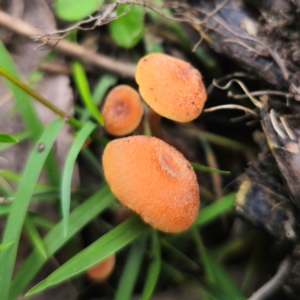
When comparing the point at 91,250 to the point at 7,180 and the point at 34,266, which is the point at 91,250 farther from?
the point at 7,180

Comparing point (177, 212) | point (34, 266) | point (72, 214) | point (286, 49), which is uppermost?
point (286, 49)

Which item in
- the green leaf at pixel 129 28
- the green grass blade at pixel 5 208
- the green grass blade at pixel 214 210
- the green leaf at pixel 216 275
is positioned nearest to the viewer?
the green grass blade at pixel 5 208

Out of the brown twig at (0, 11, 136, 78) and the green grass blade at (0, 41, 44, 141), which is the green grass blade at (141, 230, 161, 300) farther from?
the brown twig at (0, 11, 136, 78)

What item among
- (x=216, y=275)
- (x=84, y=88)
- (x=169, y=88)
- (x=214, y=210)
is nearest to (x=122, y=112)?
(x=84, y=88)

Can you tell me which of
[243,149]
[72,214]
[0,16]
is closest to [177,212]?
[72,214]

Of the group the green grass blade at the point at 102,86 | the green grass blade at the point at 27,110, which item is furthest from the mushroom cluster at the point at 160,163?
the green grass blade at the point at 102,86

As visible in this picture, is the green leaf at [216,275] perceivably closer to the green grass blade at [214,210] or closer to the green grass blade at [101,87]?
the green grass blade at [214,210]
